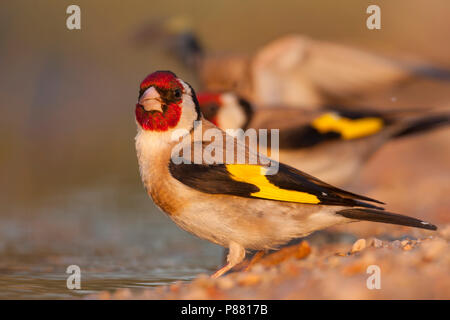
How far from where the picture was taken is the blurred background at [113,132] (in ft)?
17.4

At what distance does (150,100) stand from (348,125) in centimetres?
251

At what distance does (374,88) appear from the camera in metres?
6.86

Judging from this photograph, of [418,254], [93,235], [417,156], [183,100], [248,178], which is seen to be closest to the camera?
[418,254]

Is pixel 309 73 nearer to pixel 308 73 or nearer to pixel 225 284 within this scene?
pixel 308 73

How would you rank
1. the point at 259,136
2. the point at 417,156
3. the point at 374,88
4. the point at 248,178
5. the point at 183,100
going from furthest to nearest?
the point at 417,156 → the point at 374,88 → the point at 259,136 → the point at 183,100 → the point at 248,178

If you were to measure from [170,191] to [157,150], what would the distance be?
25 cm

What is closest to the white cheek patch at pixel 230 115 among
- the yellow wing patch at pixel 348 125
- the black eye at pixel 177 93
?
the yellow wing patch at pixel 348 125

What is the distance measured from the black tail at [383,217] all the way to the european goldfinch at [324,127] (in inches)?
82.2

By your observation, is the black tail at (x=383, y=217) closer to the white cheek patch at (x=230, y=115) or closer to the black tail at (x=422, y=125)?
the white cheek patch at (x=230, y=115)

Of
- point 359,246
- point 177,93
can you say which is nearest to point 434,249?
point 359,246

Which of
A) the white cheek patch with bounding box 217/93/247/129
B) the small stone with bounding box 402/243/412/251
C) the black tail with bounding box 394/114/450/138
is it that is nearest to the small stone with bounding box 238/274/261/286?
the small stone with bounding box 402/243/412/251
